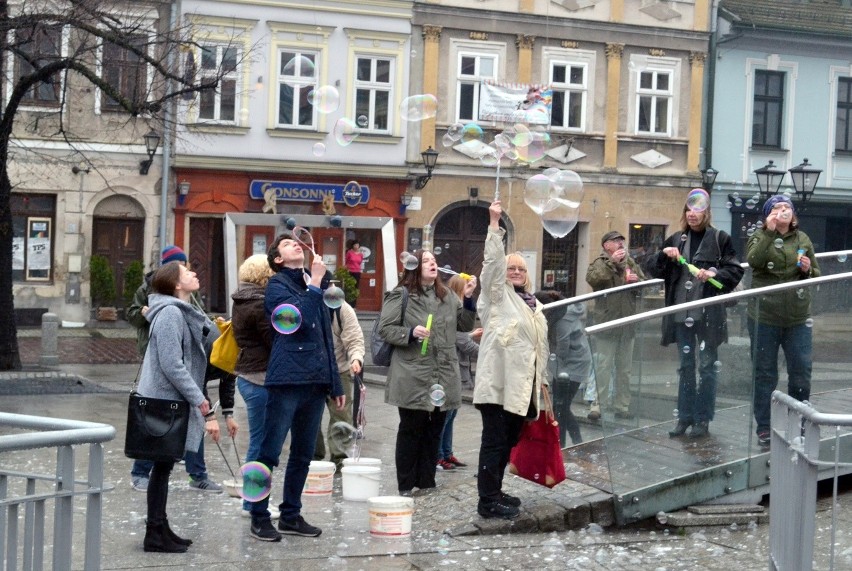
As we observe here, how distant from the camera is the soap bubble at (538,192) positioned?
38.4 feet

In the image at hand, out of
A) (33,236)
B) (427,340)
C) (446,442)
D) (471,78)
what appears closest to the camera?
(427,340)

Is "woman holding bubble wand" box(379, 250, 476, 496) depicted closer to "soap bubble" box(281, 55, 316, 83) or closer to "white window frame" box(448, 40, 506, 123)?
"soap bubble" box(281, 55, 316, 83)

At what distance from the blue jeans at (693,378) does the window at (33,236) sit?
2126 cm

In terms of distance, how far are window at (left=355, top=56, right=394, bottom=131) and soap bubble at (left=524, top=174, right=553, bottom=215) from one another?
18.5 meters

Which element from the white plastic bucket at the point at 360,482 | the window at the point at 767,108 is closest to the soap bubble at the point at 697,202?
the white plastic bucket at the point at 360,482

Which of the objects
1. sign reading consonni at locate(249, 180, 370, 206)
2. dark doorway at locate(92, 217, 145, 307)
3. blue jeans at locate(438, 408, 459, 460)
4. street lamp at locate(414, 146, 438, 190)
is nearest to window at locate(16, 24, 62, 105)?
dark doorway at locate(92, 217, 145, 307)

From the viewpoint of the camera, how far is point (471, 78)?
101 ft

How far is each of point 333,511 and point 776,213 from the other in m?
4.00

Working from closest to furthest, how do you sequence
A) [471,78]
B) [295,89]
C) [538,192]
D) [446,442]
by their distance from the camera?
[446,442]
[538,192]
[295,89]
[471,78]

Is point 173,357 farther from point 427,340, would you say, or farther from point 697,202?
point 697,202

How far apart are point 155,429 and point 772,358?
4.48 metres

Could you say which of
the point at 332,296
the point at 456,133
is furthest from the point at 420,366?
the point at 456,133

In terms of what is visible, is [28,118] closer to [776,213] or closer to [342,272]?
[342,272]

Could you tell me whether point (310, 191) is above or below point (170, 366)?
above
